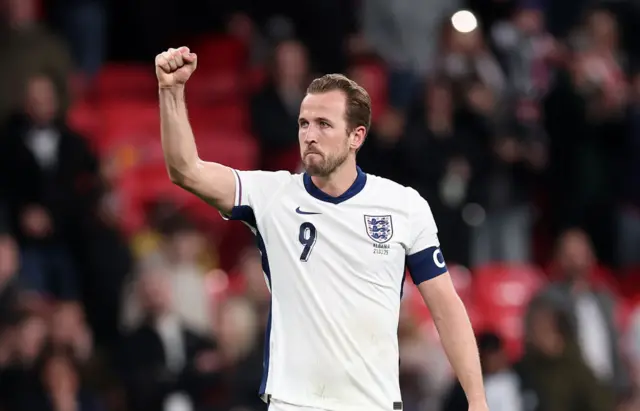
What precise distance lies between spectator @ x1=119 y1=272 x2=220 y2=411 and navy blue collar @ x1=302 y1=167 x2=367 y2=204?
4570mm

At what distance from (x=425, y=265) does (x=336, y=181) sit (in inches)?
21.3

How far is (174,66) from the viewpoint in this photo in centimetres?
630

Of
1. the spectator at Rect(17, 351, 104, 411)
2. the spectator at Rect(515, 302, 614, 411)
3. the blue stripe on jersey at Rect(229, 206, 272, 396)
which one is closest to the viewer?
the blue stripe on jersey at Rect(229, 206, 272, 396)

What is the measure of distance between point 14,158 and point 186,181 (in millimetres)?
6109

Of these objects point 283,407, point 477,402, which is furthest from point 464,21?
point 283,407

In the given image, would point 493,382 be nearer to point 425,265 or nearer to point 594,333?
point 594,333

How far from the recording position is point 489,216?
538 inches

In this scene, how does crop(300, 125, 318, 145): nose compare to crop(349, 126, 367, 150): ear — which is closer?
crop(300, 125, 318, 145): nose

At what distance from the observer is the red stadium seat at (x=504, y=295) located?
13245 mm

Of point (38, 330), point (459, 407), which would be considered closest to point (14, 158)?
point (38, 330)

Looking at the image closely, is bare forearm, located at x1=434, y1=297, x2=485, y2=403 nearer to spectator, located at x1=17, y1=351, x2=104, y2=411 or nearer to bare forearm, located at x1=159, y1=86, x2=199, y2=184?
bare forearm, located at x1=159, y1=86, x2=199, y2=184

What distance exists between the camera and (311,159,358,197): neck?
22.5 ft

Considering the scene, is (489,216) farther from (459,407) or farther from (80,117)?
(80,117)

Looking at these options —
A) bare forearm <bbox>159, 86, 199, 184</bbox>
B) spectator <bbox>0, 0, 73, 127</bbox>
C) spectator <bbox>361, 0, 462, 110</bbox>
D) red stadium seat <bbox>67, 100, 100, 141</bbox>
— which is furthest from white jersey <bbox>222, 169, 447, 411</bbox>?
spectator <bbox>361, 0, 462, 110</bbox>
